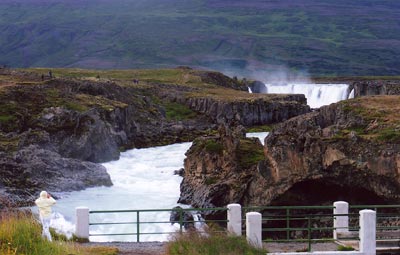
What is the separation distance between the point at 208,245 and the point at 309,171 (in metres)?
19.0

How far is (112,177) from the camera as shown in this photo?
5775 centimetres

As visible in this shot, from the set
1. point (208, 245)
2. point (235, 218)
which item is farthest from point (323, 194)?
point (208, 245)

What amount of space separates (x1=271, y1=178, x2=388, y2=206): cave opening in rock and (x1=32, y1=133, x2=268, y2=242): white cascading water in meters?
6.72

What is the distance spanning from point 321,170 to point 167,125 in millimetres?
51056

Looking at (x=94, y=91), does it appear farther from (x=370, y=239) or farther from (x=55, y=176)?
(x=370, y=239)

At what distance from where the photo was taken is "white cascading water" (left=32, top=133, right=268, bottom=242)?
40.8 meters

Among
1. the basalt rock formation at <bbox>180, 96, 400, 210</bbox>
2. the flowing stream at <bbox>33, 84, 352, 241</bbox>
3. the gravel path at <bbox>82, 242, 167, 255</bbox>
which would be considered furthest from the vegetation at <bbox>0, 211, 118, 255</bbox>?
the basalt rock formation at <bbox>180, 96, 400, 210</bbox>

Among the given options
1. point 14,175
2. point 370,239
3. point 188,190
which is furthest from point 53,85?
point 370,239

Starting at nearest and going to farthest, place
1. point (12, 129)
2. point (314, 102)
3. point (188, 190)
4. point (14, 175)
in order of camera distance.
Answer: point (188, 190)
point (14, 175)
point (12, 129)
point (314, 102)

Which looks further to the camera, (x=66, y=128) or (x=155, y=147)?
(x=155, y=147)

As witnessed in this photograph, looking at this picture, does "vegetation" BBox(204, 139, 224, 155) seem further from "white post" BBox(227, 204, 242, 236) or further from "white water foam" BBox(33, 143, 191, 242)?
"white post" BBox(227, 204, 242, 236)

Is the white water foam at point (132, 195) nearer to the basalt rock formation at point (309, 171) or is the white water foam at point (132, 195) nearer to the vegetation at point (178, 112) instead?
the basalt rock formation at point (309, 171)

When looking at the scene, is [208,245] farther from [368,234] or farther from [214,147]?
[214,147]

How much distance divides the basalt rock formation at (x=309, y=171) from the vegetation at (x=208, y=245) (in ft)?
55.9
